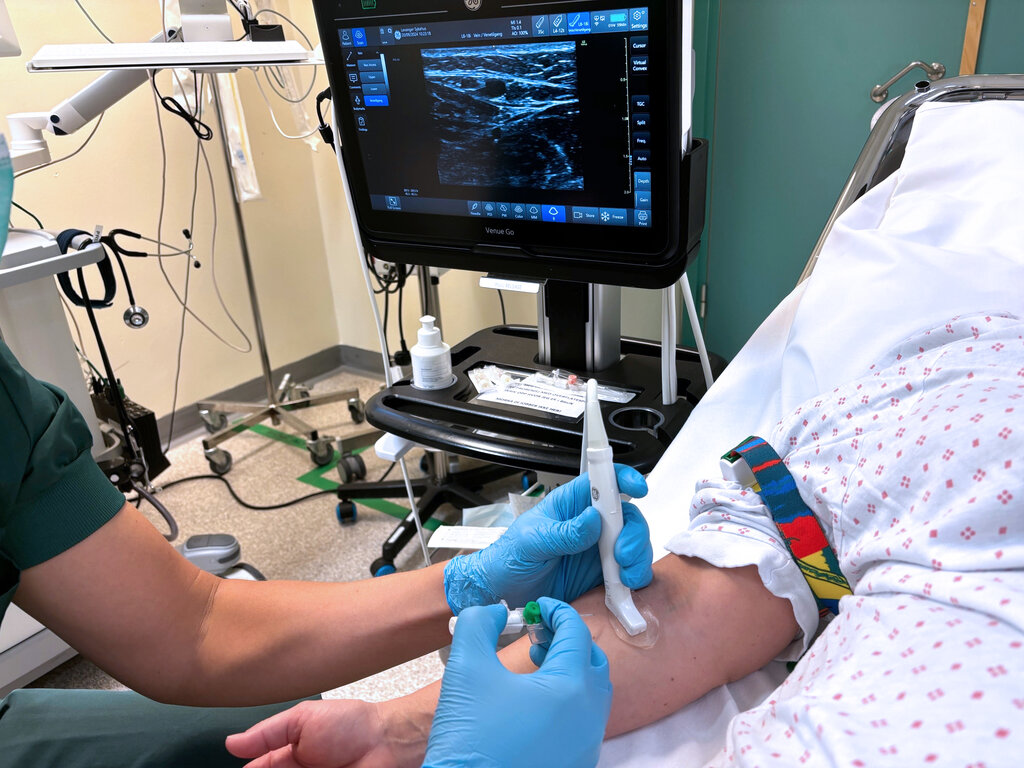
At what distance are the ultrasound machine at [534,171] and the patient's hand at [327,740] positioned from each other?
452mm

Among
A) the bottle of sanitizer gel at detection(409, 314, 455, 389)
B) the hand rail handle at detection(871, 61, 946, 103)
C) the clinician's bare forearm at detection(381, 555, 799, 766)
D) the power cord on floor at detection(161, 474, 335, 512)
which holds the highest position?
the hand rail handle at detection(871, 61, 946, 103)

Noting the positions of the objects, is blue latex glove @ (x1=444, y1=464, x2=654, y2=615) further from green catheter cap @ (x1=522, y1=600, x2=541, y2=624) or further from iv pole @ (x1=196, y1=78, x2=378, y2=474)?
iv pole @ (x1=196, y1=78, x2=378, y2=474)

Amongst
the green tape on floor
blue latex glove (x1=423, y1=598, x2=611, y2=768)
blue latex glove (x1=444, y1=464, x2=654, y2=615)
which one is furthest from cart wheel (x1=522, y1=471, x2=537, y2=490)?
blue latex glove (x1=423, y1=598, x2=611, y2=768)

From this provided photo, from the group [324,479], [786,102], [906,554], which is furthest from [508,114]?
[324,479]

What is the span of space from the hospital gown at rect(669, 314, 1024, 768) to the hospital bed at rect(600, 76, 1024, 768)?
0.08 metres

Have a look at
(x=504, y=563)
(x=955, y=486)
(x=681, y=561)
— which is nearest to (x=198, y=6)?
(x=504, y=563)

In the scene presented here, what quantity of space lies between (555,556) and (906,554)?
1.11ft

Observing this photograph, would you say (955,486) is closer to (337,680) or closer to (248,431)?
(337,680)

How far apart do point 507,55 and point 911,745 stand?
980 millimetres

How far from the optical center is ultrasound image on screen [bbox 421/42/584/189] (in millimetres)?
1095

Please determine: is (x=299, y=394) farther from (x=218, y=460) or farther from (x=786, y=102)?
(x=786, y=102)

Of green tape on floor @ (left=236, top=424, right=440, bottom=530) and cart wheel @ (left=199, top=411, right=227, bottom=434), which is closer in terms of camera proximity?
green tape on floor @ (left=236, top=424, right=440, bottom=530)

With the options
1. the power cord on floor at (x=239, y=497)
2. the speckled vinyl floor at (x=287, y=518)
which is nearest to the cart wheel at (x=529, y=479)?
the speckled vinyl floor at (x=287, y=518)

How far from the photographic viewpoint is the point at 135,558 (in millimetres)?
891
